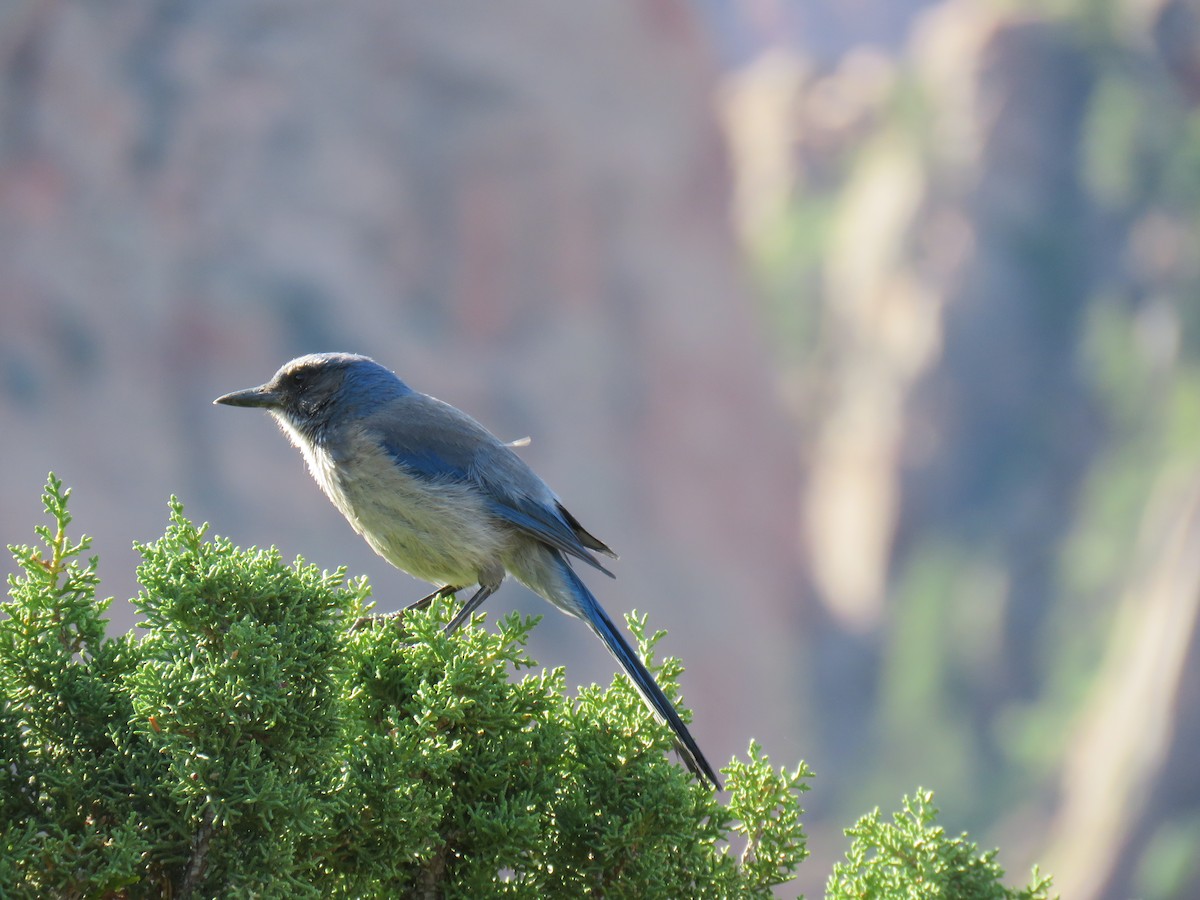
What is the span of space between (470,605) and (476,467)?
572 millimetres

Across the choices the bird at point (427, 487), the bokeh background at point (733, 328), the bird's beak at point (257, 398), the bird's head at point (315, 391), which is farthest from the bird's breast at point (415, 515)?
the bokeh background at point (733, 328)

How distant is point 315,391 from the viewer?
427 centimetres

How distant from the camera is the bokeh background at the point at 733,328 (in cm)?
2048

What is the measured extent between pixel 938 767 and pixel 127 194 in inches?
841

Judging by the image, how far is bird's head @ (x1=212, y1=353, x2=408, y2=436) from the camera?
4.22 m

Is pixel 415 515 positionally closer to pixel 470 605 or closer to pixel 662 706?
pixel 470 605

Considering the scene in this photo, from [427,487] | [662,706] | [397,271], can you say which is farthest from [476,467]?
[397,271]

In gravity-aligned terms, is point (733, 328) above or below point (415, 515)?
above

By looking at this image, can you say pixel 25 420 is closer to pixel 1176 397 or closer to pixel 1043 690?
pixel 1043 690

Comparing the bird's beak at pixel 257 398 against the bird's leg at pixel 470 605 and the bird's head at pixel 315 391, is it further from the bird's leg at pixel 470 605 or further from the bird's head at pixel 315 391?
the bird's leg at pixel 470 605

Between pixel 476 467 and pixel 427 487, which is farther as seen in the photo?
pixel 476 467

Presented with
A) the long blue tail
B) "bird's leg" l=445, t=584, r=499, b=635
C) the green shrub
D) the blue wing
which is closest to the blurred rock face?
A: the blue wing

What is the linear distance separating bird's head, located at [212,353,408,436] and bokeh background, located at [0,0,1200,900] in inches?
592

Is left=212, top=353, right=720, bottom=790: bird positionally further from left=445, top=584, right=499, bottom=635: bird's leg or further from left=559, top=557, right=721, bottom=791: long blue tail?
left=559, top=557, right=721, bottom=791: long blue tail
